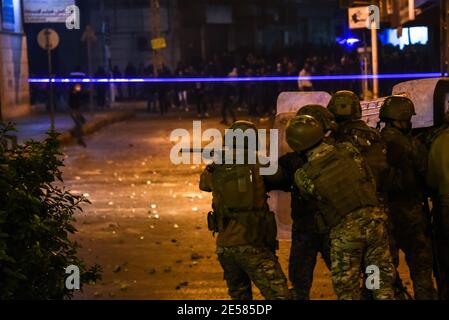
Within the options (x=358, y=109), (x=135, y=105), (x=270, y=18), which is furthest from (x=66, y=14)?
(x=358, y=109)

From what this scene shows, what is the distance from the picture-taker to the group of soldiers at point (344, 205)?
5445mm

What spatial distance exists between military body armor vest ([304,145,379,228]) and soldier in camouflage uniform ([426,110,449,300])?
1.07 meters

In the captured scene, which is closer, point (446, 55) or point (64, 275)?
point (64, 275)

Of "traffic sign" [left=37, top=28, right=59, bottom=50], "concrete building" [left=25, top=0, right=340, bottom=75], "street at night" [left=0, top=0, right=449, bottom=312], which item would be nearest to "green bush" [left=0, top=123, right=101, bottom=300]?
"street at night" [left=0, top=0, right=449, bottom=312]

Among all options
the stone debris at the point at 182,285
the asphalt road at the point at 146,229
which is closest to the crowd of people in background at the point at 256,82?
→ the asphalt road at the point at 146,229

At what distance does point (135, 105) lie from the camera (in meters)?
37.0

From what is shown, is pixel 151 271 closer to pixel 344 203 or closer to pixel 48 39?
pixel 344 203

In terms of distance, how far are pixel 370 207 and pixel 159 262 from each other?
3826mm

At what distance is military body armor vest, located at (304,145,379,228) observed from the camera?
5352 mm

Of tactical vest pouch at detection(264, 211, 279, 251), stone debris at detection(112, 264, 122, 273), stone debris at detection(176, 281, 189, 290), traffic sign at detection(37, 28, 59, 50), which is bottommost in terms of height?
stone debris at detection(176, 281, 189, 290)

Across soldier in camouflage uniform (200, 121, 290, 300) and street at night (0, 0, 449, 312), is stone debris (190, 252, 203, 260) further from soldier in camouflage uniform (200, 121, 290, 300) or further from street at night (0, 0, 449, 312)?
soldier in camouflage uniform (200, 121, 290, 300)

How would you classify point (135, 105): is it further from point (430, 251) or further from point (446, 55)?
point (430, 251)

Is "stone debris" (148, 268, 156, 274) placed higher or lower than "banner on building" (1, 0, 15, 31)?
lower

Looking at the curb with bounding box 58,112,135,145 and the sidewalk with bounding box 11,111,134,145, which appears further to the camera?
the sidewalk with bounding box 11,111,134,145
